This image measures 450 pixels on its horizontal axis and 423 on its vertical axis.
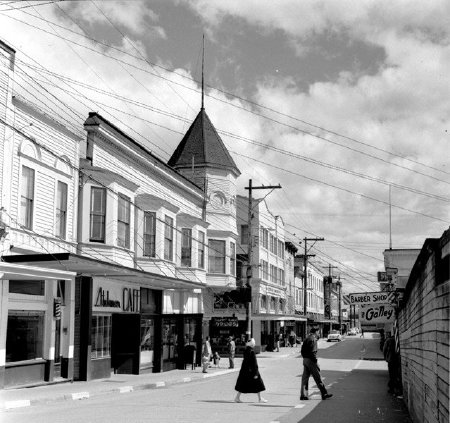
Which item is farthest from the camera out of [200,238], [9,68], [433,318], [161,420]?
[200,238]

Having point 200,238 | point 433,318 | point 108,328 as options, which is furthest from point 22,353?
point 200,238

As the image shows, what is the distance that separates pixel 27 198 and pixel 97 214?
13.8ft

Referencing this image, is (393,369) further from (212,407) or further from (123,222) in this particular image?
(123,222)

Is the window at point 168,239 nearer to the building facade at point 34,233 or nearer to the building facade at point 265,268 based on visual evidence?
the building facade at point 34,233

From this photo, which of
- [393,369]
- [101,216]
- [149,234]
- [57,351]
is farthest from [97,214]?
[393,369]

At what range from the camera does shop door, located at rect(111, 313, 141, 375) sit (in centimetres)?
2547

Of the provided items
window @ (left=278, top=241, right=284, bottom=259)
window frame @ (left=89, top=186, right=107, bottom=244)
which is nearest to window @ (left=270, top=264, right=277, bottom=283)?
window @ (left=278, top=241, right=284, bottom=259)

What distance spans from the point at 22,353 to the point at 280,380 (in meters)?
9.78

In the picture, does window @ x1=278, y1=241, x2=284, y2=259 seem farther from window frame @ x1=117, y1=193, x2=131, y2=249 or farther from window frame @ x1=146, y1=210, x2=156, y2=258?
window frame @ x1=117, y1=193, x2=131, y2=249

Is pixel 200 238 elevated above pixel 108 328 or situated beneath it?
elevated above

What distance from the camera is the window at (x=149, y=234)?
89.8ft

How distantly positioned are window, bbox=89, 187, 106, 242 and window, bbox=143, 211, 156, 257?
401 cm

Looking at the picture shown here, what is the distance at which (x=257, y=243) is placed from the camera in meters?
54.2

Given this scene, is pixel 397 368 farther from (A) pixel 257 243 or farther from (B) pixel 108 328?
(A) pixel 257 243
